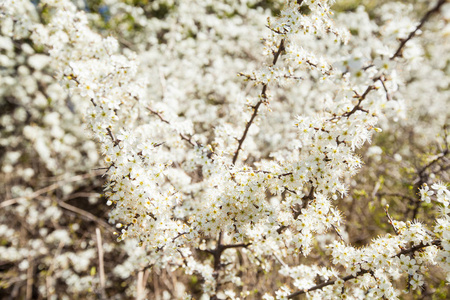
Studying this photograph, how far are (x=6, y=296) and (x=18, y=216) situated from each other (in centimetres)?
180

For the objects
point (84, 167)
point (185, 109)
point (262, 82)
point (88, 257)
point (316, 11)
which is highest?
point (316, 11)

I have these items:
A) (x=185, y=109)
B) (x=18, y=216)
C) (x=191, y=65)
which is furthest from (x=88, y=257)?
(x=191, y=65)

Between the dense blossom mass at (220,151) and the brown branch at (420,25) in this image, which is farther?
the dense blossom mass at (220,151)

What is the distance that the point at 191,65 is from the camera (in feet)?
22.8

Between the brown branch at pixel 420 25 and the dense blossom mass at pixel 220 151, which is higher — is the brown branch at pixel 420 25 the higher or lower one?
the higher one

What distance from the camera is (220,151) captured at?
9.29 ft

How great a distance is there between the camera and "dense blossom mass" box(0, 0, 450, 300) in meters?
2.27

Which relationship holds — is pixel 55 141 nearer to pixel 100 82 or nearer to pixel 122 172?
pixel 100 82

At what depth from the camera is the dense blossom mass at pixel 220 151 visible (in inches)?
89.3

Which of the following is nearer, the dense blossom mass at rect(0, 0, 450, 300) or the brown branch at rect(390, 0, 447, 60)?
the brown branch at rect(390, 0, 447, 60)

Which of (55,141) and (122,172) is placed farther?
(55,141)

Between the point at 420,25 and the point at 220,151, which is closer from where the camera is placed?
the point at 420,25

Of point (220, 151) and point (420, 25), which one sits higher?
point (420, 25)

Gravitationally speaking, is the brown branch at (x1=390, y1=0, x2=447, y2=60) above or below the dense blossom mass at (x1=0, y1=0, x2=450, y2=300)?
above
